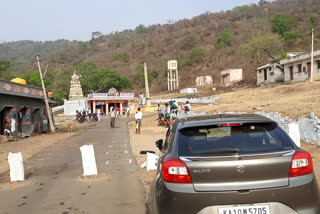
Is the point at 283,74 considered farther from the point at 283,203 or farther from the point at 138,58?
the point at 138,58

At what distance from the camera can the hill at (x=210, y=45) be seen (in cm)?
8381

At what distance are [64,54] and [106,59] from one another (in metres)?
21.6

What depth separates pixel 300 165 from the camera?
11.5ft

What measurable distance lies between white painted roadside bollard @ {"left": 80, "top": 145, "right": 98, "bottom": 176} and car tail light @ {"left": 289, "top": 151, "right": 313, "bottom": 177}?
6026mm

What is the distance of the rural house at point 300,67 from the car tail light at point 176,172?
1568 inches

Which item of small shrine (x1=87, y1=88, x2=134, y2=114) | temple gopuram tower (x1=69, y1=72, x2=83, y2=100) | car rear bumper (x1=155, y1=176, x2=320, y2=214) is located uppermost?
temple gopuram tower (x1=69, y1=72, x2=83, y2=100)

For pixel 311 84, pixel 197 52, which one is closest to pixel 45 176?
pixel 311 84

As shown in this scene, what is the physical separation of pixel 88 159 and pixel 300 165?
246 inches

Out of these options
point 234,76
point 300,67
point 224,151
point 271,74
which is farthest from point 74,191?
point 234,76

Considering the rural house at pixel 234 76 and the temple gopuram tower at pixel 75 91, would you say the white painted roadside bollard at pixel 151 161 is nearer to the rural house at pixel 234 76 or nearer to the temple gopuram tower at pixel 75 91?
the temple gopuram tower at pixel 75 91

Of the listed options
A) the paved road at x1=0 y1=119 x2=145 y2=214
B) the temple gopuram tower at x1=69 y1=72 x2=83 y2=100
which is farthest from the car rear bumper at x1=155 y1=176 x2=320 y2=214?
the temple gopuram tower at x1=69 y1=72 x2=83 y2=100

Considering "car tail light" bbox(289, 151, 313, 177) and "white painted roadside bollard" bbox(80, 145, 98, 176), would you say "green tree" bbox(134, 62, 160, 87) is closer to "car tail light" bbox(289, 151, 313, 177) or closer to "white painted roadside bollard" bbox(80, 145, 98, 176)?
"white painted roadside bollard" bbox(80, 145, 98, 176)

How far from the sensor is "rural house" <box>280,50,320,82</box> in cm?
3972

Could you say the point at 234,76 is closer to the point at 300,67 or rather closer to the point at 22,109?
the point at 300,67
